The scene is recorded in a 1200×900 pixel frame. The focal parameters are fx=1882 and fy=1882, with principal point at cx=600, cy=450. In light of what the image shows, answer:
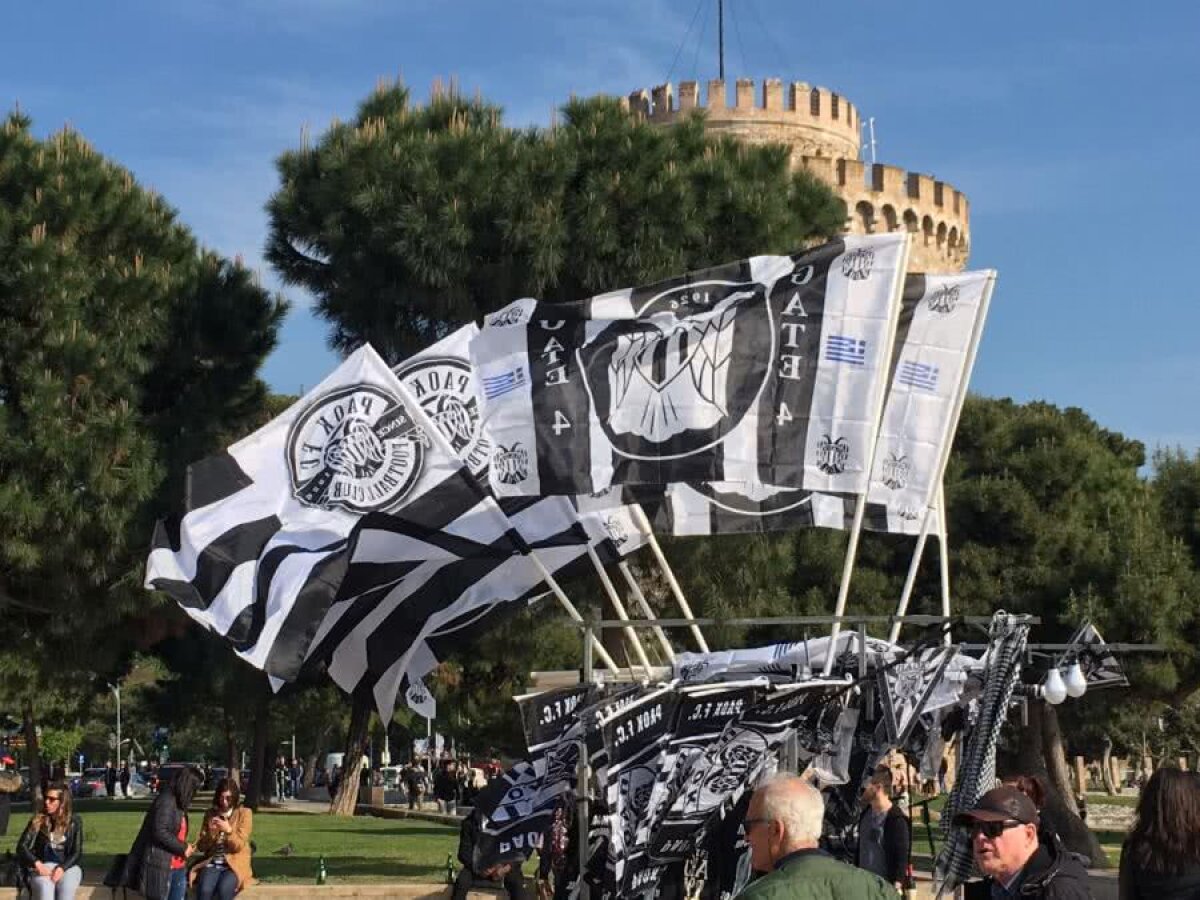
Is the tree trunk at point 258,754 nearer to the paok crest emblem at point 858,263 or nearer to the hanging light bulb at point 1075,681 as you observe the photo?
the paok crest emblem at point 858,263

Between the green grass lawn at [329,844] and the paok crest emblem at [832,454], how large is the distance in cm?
819

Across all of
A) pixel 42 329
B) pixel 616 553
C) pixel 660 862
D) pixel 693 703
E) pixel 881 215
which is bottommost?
pixel 660 862

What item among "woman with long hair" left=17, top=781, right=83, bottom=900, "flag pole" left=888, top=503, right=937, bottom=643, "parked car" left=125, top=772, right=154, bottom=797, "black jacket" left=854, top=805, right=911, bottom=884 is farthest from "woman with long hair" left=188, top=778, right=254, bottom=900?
"parked car" left=125, top=772, right=154, bottom=797

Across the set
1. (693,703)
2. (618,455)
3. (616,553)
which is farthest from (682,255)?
(693,703)

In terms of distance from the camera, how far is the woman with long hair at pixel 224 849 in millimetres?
13461

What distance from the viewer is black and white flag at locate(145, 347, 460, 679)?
13.6m

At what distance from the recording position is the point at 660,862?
11.4m

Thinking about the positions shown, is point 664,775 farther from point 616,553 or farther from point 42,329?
point 42,329

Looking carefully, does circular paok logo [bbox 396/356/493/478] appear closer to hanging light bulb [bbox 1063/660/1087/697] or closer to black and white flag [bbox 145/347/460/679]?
black and white flag [bbox 145/347/460/679]

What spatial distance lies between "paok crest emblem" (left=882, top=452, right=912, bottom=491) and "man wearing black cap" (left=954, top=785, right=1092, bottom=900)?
28.3ft

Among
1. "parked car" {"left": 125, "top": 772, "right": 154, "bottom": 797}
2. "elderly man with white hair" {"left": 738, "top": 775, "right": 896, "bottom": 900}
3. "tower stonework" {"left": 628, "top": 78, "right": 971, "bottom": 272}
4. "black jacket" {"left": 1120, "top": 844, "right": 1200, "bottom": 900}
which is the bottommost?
"black jacket" {"left": 1120, "top": 844, "right": 1200, "bottom": 900}

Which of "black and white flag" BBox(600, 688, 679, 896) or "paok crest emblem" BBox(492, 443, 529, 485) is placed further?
"paok crest emblem" BBox(492, 443, 529, 485)

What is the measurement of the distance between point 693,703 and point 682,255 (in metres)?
10.2

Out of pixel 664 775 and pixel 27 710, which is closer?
pixel 664 775
